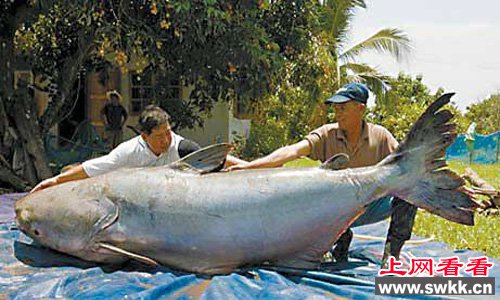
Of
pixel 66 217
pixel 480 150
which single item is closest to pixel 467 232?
pixel 66 217

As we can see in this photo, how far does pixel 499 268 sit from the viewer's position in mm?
4059

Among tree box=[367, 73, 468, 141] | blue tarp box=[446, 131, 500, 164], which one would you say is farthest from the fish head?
blue tarp box=[446, 131, 500, 164]

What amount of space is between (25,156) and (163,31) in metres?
2.67

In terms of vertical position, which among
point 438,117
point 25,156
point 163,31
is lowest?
point 25,156

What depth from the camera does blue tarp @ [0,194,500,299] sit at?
3.30m

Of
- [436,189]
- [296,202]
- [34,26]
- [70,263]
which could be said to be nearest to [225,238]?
[296,202]

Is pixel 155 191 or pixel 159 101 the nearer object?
pixel 155 191

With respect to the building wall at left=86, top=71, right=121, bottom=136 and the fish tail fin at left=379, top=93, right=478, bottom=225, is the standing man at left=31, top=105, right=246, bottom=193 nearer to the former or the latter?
the fish tail fin at left=379, top=93, right=478, bottom=225

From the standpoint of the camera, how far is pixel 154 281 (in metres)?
3.43

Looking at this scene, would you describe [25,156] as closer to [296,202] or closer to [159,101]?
[159,101]

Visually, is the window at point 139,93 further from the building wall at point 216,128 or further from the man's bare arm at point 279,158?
the man's bare arm at point 279,158

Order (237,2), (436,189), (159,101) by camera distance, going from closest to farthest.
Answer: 1. (436,189)
2. (237,2)
3. (159,101)

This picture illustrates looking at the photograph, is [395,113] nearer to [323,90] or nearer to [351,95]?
[323,90]

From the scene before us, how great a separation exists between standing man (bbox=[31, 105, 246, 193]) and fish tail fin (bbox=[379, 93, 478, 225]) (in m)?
1.23
